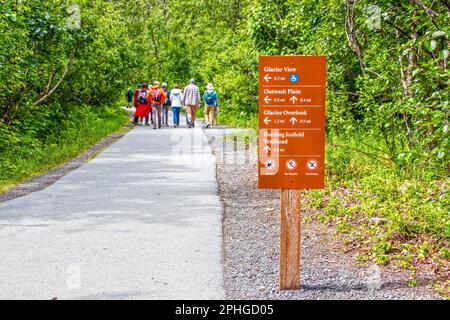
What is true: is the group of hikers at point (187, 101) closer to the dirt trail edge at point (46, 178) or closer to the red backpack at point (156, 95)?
the red backpack at point (156, 95)

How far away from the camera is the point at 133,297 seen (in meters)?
5.48

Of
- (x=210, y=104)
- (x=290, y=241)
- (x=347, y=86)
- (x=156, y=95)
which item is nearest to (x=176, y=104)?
(x=156, y=95)

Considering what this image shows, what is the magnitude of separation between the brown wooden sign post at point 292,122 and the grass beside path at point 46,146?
284 inches

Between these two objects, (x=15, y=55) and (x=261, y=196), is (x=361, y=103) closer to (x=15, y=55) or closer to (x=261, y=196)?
(x=261, y=196)

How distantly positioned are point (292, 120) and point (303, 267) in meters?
1.66

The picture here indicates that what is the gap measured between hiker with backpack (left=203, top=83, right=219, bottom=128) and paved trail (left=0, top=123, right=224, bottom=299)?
13.6 metres

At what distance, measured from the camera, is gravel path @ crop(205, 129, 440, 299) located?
223 inches

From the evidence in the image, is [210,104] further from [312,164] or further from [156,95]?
[312,164]

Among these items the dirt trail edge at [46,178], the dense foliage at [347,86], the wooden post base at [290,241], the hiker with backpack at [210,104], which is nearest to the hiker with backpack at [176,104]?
the hiker with backpack at [210,104]

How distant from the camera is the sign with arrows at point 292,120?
5.62 m

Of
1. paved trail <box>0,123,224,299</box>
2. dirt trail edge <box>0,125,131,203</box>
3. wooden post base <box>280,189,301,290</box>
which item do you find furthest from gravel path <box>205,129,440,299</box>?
dirt trail edge <box>0,125,131,203</box>

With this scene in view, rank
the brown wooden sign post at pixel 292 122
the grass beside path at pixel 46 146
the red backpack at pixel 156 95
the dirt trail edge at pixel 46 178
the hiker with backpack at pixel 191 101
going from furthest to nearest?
the hiker with backpack at pixel 191 101 < the red backpack at pixel 156 95 < the grass beside path at pixel 46 146 < the dirt trail edge at pixel 46 178 < the brown wooden sign post at pixel 292 122

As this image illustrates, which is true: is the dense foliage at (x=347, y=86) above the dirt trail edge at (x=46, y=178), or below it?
above

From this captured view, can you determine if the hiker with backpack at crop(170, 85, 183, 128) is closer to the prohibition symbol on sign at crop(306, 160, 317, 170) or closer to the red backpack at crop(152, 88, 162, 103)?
the red backpack at crop(152, 88, 162, 103)
